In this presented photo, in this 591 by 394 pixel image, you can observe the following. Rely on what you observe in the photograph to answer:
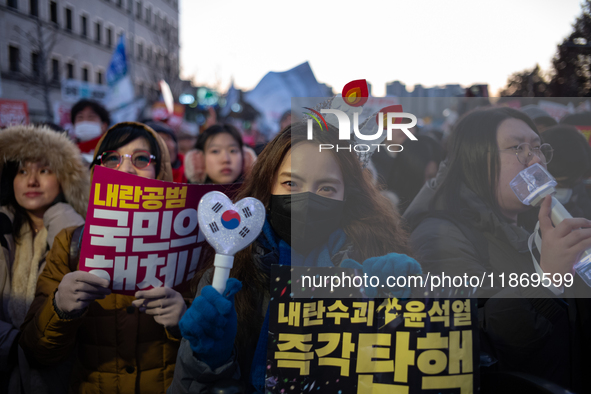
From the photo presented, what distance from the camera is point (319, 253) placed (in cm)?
150

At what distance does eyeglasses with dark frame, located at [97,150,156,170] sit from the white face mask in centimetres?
290

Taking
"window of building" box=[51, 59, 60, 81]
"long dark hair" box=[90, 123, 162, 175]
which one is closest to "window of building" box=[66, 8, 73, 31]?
"window of building" box=[51, 59, 60, 81]

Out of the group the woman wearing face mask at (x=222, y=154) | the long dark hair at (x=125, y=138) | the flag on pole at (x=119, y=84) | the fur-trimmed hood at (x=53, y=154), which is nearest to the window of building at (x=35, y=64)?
the flag on pole at (x=119, y=84)

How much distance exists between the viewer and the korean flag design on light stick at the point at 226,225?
1.29 metres

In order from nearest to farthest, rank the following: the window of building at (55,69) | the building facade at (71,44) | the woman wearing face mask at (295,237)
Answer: the woman wearing face mask at (295,237)
the building facade at (71,44)
the window of building at (55,69)

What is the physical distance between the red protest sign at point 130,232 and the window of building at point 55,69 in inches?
1136

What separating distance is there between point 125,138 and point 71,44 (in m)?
30.7

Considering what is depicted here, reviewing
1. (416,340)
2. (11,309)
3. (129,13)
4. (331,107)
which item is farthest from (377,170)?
(129,13)

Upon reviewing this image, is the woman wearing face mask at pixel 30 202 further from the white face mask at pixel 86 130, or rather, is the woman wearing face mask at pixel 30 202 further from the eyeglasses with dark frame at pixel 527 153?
the white face mask at pixel 86 130

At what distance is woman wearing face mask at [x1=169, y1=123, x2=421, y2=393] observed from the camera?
134cm

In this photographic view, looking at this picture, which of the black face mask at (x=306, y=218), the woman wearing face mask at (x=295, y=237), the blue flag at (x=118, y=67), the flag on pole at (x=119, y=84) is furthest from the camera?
the blue flag at (x=118, y=67)

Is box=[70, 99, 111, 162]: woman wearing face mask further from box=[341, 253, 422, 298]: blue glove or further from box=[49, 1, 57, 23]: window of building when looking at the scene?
box=[49, 1, 57, 23]: window of building

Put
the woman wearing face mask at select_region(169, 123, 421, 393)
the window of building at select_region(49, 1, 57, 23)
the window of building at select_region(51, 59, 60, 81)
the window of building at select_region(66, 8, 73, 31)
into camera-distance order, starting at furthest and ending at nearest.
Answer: the window of building at select_region(66, 8, 73, 31)
the window of building at select_region(51, 59, 60, 81)
the window of building at select_region(49, 1, 57, 23)
the woman wearing face mask at select_region(169, 123, 421, 393)

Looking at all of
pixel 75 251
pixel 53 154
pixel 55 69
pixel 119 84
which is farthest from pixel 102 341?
pixel 55 69
